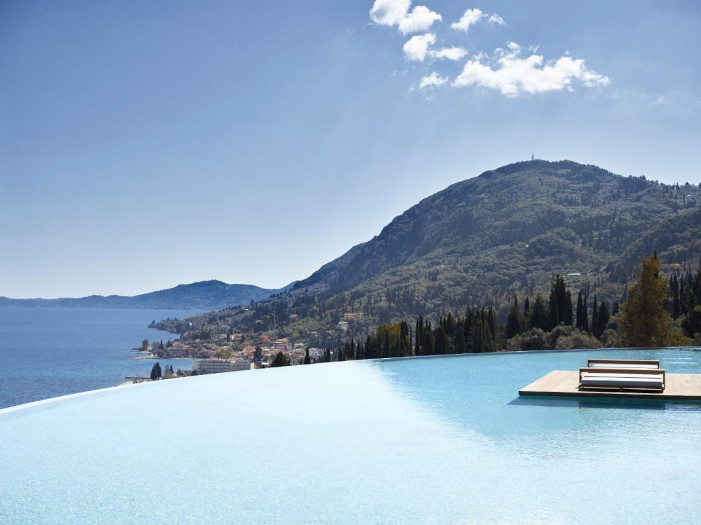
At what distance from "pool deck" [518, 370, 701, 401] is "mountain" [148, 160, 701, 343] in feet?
319

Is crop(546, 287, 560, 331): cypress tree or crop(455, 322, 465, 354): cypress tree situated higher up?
crop(546, 287, 560, 331): cypress tree

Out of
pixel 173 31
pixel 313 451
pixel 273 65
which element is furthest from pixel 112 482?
pixel 273 65

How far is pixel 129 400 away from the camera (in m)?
11.0

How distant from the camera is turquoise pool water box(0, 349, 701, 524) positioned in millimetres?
5055

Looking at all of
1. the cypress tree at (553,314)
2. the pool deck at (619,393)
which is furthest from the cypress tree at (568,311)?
the pool deck at (619,393)

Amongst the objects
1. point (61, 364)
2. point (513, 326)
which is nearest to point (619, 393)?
point (513, 326)

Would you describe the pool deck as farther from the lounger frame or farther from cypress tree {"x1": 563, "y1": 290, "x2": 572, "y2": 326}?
cypress tree {"x1": 563, "y1": 290, "x2": 572, "y2": 326}

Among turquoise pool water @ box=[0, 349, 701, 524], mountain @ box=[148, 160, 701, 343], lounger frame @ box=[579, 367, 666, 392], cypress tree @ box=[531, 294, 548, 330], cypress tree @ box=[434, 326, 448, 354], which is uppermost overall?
mountain @ box=[148, 160, 701, 343]

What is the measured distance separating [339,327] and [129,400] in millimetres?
125323

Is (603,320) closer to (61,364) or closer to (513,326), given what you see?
(513,326)

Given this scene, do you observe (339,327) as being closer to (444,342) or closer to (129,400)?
(444,342)

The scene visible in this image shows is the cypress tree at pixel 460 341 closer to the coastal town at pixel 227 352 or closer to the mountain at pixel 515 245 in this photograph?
the coastal town at pixel 227 352

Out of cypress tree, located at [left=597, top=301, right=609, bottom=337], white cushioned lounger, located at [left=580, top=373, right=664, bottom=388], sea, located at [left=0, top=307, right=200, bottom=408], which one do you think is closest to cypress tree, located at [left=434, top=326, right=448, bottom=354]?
cypress tree, located at [left=597, top=301, right=609, bottom=337]

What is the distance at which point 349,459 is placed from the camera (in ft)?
21.7
